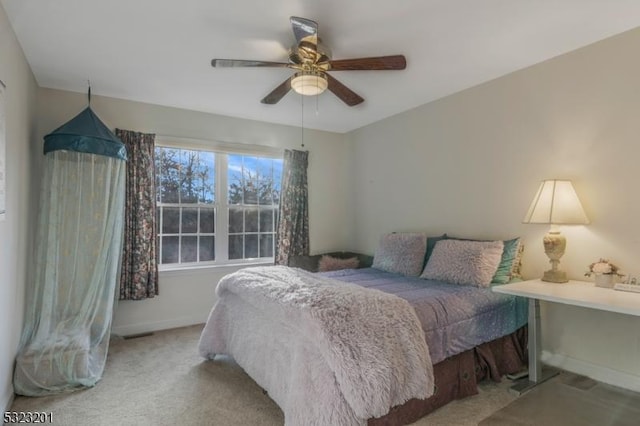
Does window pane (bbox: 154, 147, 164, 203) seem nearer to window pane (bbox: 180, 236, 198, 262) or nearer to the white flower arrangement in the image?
window pane (bbox: 180, 236, 198, 262)

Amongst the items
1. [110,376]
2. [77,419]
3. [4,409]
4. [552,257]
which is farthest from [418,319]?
[4,409]

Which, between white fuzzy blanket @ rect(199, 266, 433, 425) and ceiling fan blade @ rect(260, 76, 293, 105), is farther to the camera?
ceiling fan blade @ rect(260, 76, 293, 105)

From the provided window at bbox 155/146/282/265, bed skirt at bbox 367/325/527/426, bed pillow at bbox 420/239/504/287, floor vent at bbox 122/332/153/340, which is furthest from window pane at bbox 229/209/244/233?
bed skirt at bbox 367/325/527/426

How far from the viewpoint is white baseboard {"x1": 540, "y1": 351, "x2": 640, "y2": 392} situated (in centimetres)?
233

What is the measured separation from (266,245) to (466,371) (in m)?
2.86

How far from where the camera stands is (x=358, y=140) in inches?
189

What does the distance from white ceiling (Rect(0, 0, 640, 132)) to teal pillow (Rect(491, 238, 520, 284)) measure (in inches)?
59.3

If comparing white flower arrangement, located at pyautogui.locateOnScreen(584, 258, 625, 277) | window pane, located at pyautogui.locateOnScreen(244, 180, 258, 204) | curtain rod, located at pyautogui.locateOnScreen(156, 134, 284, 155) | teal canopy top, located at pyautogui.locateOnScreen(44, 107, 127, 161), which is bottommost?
white flower arrangement, located at pyautogui.locateOnScreen(584, 258, 625, 277)

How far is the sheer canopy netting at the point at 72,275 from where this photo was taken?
96.1 inches

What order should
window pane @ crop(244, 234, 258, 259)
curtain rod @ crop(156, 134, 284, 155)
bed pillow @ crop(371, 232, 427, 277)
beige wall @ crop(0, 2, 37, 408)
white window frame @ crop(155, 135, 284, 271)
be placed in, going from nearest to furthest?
beige wall @ crop(0, 2, 37, 408) → bed pillow @ crop(371, 232, 427, 277) → curtain rod @ crop(156, 134, 284, 155) → white window frame @ crop(155, 135, 284, 271) → window pane @ crop(244, 234, 258, 259)

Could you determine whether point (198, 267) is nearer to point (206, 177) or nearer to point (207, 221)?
point (207, 221)

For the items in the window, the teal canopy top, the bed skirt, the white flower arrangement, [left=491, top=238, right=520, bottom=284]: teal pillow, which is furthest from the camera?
the window

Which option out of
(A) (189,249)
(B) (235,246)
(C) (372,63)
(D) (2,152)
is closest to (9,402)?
(D) (2,152)

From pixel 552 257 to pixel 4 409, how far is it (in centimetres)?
380
